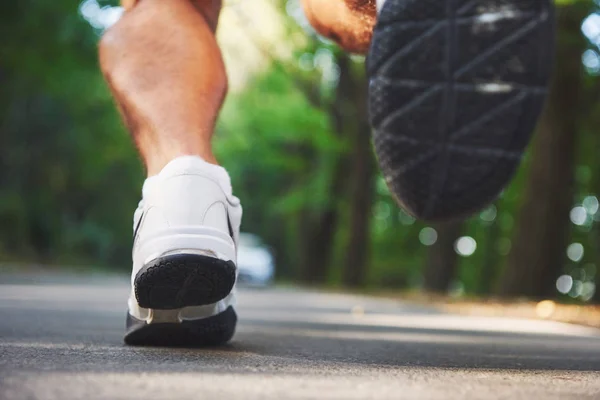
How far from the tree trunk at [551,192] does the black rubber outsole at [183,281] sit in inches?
399

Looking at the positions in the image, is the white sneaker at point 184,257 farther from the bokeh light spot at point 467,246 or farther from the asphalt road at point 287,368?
the bokeh light spot at point 467,246

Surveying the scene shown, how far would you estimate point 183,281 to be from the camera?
2162mm

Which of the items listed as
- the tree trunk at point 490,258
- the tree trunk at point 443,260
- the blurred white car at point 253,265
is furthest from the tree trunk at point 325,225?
the tree trunk at point 490,258

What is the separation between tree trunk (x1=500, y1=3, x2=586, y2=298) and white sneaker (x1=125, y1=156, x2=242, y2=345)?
32.8ft

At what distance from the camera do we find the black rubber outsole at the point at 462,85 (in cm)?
192

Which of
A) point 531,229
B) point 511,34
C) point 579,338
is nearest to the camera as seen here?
point 511,34

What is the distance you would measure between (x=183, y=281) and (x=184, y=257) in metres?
0.07

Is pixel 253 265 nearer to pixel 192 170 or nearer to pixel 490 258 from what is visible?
pixel 490 258

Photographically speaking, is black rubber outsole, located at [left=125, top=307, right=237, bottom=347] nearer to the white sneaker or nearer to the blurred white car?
the white sneaker

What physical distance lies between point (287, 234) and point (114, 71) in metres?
36.9

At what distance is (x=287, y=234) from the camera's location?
129ft

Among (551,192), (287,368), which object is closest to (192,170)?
(287,368)

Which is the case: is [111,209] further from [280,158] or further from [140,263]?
[140,263]

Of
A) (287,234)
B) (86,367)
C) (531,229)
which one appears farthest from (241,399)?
(287,234)
